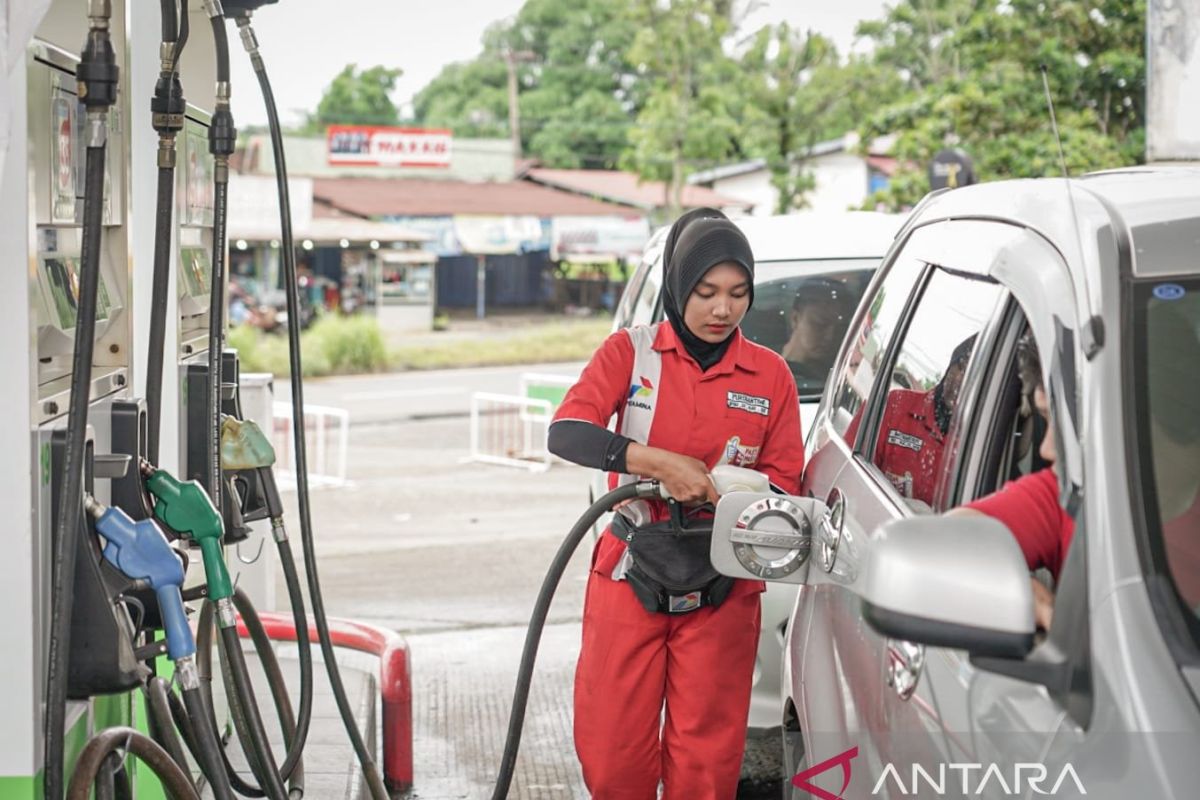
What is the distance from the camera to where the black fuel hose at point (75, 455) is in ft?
9.44

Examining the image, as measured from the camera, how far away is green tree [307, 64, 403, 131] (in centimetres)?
6800

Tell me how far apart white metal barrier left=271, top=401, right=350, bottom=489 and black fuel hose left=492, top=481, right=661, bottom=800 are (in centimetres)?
1025

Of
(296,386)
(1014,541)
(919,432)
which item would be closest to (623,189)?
(296,386)

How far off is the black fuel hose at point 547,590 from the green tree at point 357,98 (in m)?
64.8

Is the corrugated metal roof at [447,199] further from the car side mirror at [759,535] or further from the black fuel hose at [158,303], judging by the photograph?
the car side mirror at [759,535]

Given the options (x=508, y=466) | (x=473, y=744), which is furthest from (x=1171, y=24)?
(x=508, y=466)

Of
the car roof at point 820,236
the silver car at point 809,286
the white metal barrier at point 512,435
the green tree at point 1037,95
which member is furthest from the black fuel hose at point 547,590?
the green tree at point 1037,95

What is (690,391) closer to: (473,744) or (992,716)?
(992,716)

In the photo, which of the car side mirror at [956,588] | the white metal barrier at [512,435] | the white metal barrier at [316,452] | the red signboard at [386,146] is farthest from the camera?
the red signboard at [386,146]

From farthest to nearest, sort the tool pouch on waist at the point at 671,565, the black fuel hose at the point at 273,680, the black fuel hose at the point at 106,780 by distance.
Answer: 1. the black fuel hose at the point at 273,680
2. the tool pouch on waist at the point at 671,565
3. the black fuel hose at the point at 106,780

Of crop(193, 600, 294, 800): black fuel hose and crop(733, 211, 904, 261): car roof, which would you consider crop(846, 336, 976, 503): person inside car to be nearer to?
crop(193, 600, 294, 800): black fuel hose

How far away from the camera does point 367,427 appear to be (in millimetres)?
23656

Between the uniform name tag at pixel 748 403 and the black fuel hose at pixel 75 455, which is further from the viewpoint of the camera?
the uniform name tag at pixel 748 403
